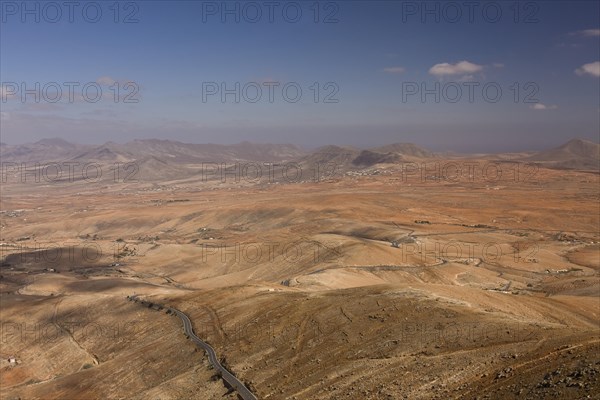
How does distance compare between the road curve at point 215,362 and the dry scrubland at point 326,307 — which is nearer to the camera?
the dry scrubland at point 326,307

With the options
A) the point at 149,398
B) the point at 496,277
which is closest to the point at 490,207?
the point at 496,277

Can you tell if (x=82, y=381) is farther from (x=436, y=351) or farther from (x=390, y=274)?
(x=390, y=274)

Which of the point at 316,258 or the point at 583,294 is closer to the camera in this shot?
the point at 583,294

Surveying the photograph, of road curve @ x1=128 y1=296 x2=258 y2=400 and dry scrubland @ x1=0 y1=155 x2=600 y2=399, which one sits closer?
dry scrubland @ x1=0 y1=155 x2=600 y2=399
